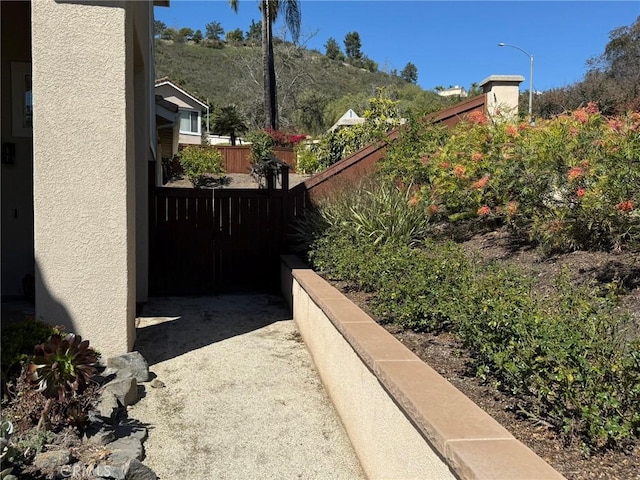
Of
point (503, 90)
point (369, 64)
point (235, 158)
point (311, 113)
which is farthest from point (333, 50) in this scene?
point (503, 90)

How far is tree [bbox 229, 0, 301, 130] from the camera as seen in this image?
2473 centimetres

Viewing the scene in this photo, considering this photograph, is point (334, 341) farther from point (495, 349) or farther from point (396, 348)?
point (495, 349)

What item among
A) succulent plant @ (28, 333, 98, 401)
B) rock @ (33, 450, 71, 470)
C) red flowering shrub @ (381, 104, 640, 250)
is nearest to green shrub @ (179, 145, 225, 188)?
red flowering shrub @ (381, 104, 640, 250)

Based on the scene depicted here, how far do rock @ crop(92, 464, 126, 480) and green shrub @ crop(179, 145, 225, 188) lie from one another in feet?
67.9

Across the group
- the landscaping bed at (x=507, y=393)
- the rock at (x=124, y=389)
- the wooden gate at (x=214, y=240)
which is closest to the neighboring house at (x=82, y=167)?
the rock at (x=124, y=389)

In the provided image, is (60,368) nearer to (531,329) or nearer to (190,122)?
(531,329)

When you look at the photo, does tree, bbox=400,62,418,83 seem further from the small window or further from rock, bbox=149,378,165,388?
rock, bbox=149,378,165,388

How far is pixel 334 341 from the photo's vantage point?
15.5ft

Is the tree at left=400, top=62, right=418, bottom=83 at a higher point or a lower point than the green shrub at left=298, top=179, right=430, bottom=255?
higher

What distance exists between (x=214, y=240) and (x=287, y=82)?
→ 1229 inches

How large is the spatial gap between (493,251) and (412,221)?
3.95ft

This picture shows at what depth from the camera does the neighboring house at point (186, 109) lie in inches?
1403

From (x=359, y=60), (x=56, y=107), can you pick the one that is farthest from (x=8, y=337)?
(x=359, y=60)

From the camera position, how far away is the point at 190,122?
39969mm
